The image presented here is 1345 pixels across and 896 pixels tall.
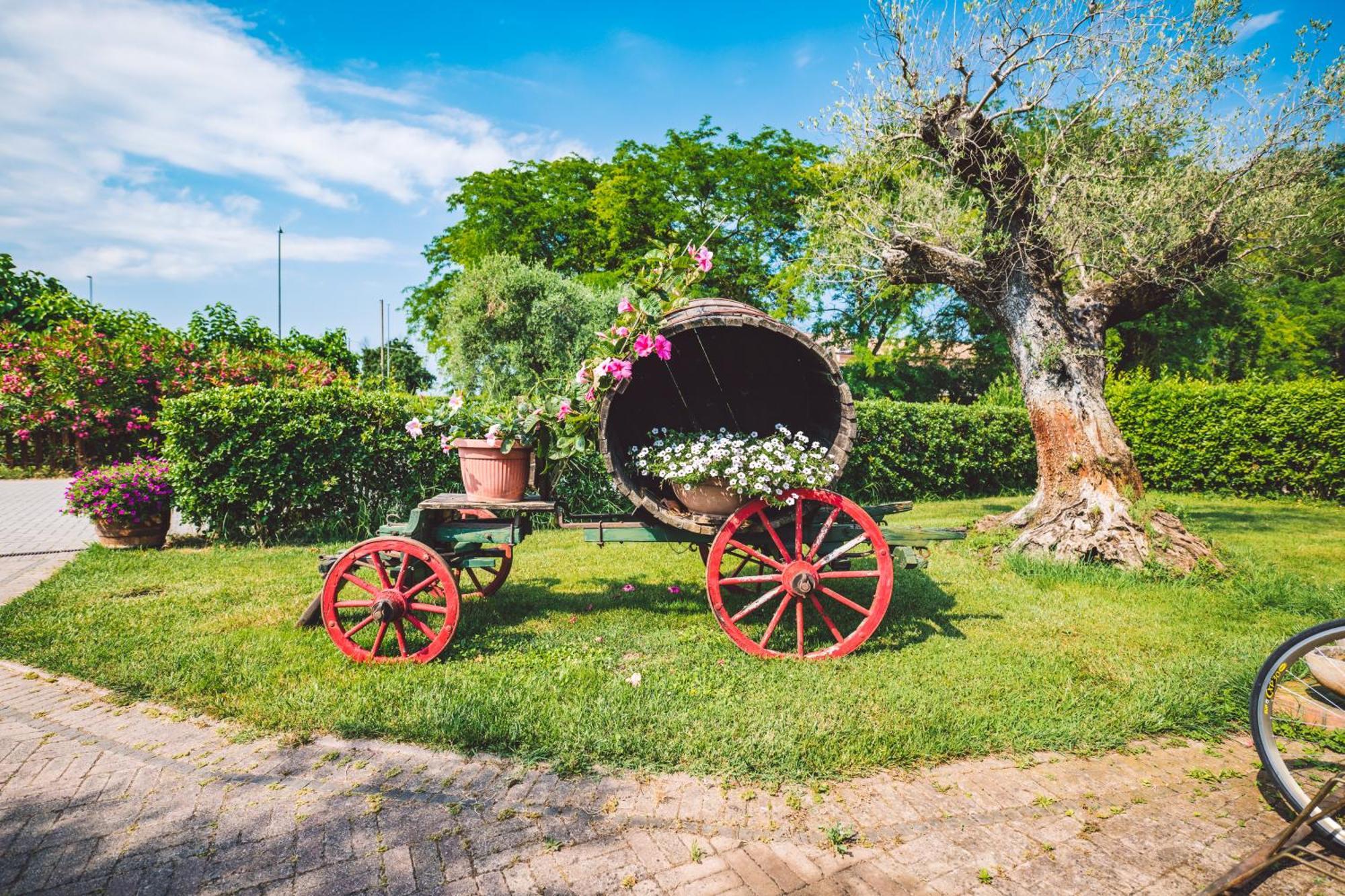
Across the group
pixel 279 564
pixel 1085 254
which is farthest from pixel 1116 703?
pixel 279 564

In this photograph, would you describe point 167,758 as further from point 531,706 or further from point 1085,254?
point 1085,254

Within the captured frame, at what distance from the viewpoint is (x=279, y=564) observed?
700cm

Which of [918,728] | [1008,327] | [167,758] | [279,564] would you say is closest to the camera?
[167,758]

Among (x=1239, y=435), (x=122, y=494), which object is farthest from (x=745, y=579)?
(x=1239, y=435)

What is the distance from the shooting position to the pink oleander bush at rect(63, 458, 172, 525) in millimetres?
7461

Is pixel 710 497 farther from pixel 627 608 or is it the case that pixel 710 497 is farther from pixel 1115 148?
pixel 1115 148

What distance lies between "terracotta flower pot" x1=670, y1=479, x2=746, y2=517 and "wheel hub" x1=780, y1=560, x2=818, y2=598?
52cm

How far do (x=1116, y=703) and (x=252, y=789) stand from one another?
431 centimetres

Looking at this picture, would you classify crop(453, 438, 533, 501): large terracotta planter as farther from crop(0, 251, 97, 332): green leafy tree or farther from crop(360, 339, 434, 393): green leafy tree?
crop(360, 339, 434, 393): green leafy tree

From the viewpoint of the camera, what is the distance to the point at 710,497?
4.43 m

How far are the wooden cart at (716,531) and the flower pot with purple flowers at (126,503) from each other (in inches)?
156

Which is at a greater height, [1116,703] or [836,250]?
[836,250]

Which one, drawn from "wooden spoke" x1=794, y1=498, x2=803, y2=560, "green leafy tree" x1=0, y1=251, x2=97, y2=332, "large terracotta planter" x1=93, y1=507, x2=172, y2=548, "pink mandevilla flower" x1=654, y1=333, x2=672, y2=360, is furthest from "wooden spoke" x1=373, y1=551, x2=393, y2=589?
"green leafy tree" x1=0, y1=251, x2=97, y2=332

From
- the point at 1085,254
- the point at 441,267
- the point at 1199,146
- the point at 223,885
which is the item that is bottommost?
the point at 223,885
